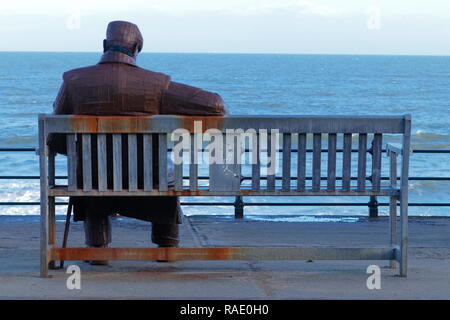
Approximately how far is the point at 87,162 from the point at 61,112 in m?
0.49

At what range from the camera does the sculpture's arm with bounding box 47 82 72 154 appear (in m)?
5.96

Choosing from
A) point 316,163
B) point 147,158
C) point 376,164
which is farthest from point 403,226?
point 147,158

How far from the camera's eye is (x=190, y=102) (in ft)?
19.5

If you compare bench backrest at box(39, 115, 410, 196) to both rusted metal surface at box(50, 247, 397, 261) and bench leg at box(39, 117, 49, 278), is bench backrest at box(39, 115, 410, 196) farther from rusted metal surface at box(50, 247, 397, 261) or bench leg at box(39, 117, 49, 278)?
rusted metal surface at box(50, 247, 397, 261)

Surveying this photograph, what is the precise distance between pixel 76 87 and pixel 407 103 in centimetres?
6890

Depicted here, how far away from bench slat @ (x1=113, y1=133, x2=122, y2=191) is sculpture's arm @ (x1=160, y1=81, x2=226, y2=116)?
0.41 metres

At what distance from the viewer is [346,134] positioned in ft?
19.3

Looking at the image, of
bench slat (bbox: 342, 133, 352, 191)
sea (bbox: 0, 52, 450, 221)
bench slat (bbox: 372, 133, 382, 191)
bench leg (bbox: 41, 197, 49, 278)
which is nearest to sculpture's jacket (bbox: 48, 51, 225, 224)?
bench leg (bbox: 41, 197, 49, 278)

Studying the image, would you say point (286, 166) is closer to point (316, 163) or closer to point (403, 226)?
point (316, 163)

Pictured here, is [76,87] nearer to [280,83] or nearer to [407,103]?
[407,103]

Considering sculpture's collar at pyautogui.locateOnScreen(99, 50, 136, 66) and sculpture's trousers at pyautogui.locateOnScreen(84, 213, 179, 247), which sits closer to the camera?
sculpture's collar at pyautogui.locateOnScreen(99, 50, 136, 66)

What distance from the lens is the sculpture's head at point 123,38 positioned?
6.14 meters

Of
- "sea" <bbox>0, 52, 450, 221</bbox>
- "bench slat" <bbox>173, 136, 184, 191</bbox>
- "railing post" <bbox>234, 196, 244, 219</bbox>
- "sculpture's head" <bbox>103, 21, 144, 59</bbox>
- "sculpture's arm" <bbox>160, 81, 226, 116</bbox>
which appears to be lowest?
"sea" <bbox>0, 52, 450, 221</bbox>
